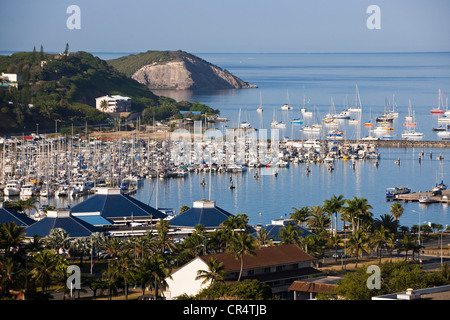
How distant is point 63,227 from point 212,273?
62.6ft

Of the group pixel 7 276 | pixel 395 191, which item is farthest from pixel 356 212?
pixel 395 191

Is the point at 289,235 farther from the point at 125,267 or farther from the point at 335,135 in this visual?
the point at 335,135

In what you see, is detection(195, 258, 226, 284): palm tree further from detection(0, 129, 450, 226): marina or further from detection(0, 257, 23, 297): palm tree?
detection(0, 129, 450, 226): marina

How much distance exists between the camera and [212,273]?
162 feet

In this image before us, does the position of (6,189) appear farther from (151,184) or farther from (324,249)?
(324,249)

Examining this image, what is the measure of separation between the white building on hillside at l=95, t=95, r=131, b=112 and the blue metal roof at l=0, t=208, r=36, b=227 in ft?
390

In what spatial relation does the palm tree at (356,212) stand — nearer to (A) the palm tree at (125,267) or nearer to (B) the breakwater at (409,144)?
(A) the palm tree at (125,267)

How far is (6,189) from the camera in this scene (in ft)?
340

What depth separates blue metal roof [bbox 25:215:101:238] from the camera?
211 ft

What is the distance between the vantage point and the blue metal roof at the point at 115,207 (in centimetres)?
7481

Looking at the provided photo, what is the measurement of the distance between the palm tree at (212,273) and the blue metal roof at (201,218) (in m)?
19.9
